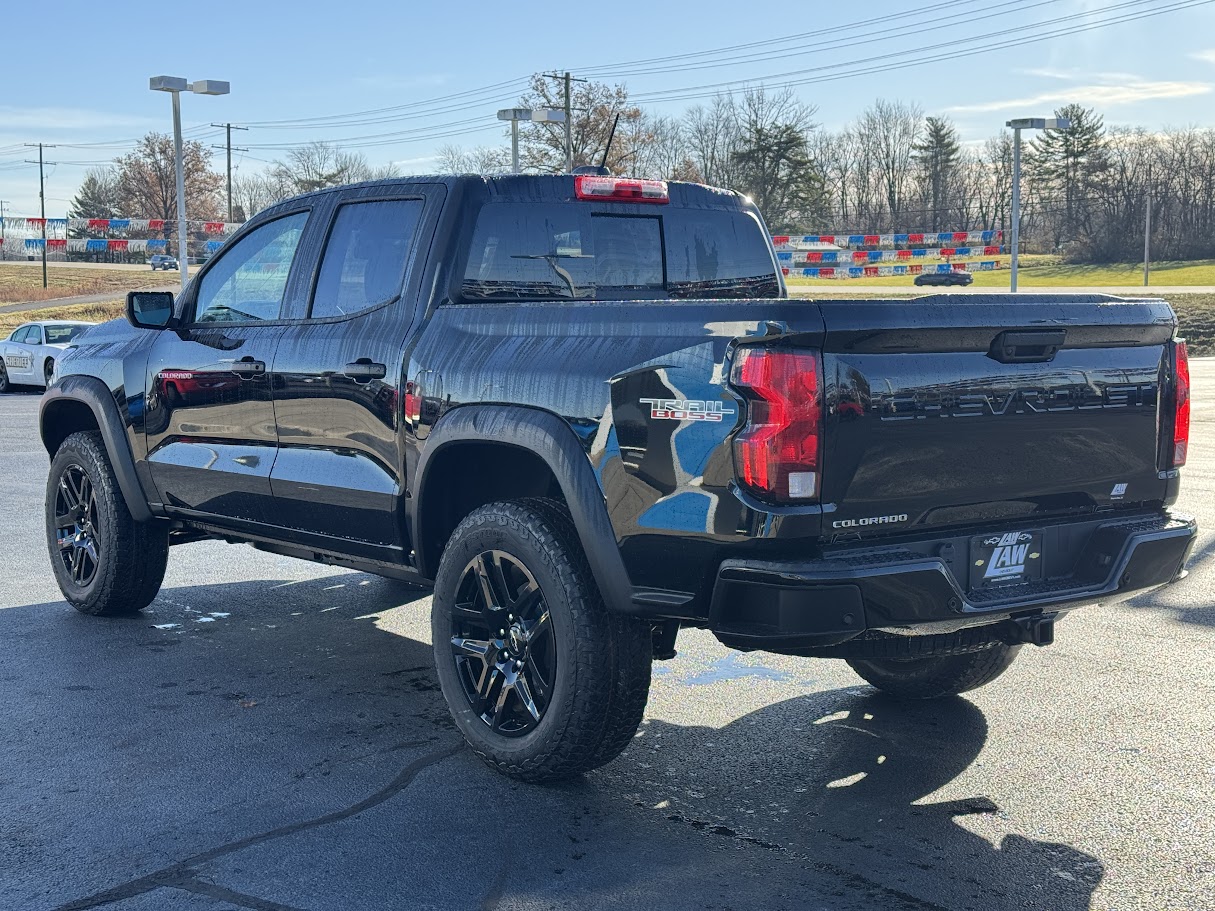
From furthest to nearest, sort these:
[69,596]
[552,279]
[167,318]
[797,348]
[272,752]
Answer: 1. [69,596]
2. [167,318]
3. [552,279]
4. [272,752]
5. [797,348]

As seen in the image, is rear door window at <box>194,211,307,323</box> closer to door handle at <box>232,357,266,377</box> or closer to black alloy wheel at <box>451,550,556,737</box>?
door handle at <box>232,357,266,377</box>

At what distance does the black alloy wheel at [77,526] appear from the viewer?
653 centimetres

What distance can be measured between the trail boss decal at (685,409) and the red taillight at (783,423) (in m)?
0.10

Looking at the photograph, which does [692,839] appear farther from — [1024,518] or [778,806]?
→ [1024,518]

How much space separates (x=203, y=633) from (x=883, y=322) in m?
4.01

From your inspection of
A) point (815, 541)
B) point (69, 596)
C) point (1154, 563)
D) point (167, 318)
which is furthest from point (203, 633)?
point (1154, 563)

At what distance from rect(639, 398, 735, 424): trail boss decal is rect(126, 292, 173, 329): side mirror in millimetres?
3066

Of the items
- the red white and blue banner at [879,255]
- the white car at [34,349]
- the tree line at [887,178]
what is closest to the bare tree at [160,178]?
the tree line at [887,178]

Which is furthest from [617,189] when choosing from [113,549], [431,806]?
[113,549]

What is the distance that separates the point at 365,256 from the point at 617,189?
3.25 feet

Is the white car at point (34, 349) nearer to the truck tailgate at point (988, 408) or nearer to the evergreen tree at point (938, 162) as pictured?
the truck tailgate at point (988, 408)

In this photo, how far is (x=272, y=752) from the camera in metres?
4.49

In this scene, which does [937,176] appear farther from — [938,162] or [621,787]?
[621,787]

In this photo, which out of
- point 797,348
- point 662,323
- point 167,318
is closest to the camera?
point 797,348
